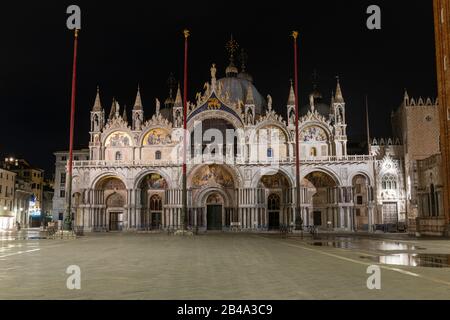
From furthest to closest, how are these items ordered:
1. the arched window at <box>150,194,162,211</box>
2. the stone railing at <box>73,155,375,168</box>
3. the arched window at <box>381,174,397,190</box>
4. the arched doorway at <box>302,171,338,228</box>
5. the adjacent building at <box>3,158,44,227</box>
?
the adjacent building at <box>3,158,44,227</box>
the arched window at <box>381,174,397,190</box>
the arched window at <box>150,194,162,211</box>
the arched doorway at <box>302,171,338,228</box>
the stone railing at <box>73,155,375,168</box>

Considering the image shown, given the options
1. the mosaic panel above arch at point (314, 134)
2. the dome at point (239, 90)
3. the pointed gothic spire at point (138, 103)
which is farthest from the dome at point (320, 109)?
the pointed gothic spire at point (138, 103)

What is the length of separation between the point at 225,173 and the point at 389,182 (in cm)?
2377

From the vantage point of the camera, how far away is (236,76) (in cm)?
7950

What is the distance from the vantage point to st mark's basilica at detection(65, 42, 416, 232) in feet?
194

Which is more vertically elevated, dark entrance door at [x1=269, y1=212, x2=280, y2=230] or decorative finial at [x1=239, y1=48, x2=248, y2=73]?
decorative finial at [x1=239, y1=48, x2=248, y2=73]

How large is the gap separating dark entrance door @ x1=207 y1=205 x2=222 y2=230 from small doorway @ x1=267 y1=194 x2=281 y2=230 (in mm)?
6805

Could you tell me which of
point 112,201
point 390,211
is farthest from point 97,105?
point 390,211

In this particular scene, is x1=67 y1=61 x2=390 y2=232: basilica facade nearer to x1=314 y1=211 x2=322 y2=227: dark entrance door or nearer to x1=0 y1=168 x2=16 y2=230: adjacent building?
x1=314 y1=211 x2=322 y2=227: dark entrance door

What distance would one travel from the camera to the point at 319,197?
6300cm

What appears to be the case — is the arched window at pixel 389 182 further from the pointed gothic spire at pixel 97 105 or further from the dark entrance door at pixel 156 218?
the pointed gothic spire at pixel 97 105

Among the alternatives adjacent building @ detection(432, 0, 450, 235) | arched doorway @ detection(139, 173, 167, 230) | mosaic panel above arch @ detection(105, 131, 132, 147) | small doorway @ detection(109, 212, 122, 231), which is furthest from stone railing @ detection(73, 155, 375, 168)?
adjacent building @ detection(432, 0, 450, 235)

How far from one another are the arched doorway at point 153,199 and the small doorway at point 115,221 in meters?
4.23
